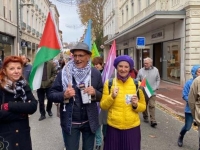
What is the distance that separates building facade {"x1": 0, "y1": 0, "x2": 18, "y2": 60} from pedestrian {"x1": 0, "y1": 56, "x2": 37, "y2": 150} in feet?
64.7

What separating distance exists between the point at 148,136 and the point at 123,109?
2993mm

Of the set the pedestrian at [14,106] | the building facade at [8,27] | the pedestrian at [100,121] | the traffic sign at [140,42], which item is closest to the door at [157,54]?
the traffic sign at [140,42]

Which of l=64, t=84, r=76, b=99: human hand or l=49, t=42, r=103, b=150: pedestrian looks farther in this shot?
l=49, t=42, r=103, b=150: pedestrian

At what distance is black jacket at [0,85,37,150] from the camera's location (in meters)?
2.70

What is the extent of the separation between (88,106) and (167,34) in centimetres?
1598

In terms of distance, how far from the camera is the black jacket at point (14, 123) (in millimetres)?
2695

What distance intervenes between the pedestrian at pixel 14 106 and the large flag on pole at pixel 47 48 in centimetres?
Result: 86

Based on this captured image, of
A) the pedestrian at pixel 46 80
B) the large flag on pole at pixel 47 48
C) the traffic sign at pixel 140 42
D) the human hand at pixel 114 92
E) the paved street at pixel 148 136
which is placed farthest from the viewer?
the traffic sign at pixel 140 42

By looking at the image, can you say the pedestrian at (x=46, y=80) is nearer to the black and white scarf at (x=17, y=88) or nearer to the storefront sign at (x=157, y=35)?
the black and white scarf at (x=17, y=88)

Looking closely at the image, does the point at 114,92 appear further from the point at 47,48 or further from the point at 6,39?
the point at 6,39

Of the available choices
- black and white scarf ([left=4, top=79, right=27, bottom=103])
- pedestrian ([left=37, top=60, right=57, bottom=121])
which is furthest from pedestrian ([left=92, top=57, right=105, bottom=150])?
pedestrian ([left=37, top=60, right=57, bottom=121])

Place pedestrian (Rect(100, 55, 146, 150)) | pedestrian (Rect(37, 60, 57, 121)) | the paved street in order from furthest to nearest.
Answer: pedestrian (Rect(37, 60, 57, 121)) → the paved street → pedestrian (Rect(100, 55, 146, 150))

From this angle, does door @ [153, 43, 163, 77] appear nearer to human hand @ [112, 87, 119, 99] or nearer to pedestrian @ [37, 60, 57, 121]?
pedestrian @ [37, 60, 57, 121]

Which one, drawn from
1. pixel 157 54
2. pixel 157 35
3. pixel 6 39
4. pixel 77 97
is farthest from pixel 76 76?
pixel 6 39
